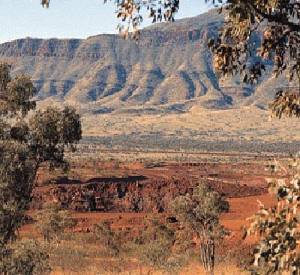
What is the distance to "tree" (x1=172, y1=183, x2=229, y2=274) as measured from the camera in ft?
81.8

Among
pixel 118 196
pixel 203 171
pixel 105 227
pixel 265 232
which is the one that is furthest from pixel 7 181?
pixel 203 171

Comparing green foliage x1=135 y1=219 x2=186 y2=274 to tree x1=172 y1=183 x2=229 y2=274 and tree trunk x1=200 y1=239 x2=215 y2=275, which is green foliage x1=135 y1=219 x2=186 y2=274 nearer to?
tree trunk x1=200 y1=239 x2=215 y2=275

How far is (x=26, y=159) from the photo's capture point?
51.8ft

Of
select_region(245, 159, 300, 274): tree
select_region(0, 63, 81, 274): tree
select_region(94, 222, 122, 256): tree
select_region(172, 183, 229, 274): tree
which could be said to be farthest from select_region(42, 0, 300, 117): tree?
select_region(94, 222, 122, 256): tree

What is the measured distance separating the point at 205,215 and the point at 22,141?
11422 millimetres

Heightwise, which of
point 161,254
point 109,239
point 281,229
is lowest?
point 109,239

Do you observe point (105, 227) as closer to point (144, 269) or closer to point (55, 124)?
point (144, 269)

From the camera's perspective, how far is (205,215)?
25.2 m

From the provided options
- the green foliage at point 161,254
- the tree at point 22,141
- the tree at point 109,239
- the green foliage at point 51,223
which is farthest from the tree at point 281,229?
the green foliage at point 51,223

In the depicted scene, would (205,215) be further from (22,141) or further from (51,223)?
(51,223)

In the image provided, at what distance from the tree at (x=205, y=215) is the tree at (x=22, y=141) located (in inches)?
366

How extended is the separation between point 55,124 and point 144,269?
584 inches

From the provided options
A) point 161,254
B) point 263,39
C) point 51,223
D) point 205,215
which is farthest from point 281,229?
point 51,223

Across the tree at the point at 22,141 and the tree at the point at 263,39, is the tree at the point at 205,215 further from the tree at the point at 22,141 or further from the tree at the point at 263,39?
the tree at the point at 263,39
